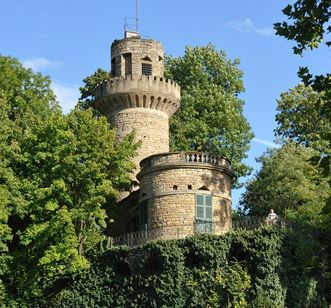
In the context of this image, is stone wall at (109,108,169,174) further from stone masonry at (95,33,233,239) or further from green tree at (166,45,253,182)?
green tree at (166,45,253,182)

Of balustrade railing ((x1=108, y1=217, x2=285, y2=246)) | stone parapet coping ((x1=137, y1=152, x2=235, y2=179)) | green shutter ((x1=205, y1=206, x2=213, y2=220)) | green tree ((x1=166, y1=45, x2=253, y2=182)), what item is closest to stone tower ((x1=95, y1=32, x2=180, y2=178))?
green tree ((x1=166, y1=45, x2=253, y2=182))

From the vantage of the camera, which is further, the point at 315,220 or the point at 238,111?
the point at 238,111

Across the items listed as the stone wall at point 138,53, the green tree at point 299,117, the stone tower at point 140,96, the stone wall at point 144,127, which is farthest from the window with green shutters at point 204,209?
the green tree at point 299,117

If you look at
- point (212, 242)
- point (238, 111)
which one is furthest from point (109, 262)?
point (238, 111)

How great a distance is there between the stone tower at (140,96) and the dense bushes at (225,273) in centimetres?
899

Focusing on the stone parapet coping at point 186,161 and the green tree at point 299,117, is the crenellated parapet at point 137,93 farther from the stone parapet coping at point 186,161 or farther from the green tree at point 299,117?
the green tree at point 299,117

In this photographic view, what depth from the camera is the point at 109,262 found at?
32.5 meters

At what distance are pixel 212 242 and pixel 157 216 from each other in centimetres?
370

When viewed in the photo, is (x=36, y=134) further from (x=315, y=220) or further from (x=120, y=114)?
(x=315, y=220)

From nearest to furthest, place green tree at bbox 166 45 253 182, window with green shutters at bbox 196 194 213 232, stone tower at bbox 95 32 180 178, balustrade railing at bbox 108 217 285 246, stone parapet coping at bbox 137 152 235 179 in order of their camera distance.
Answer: balustrade railing at bbox 108 217 285 246 < window with green shutters at bbox 196 194 213 232 < stone parapet coping at bbox 137 152 235 179 < stone tower at bbox 95 32 180 178 < green tree at bbox 166 45 253 182

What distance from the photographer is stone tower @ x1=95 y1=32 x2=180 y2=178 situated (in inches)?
1563

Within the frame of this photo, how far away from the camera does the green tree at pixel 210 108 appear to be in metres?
44.2

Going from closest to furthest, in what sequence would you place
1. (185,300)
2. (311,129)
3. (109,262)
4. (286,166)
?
(185,300), (109,262), (286,166), (311,129)

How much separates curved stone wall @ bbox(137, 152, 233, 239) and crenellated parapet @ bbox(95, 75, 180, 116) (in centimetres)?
699
